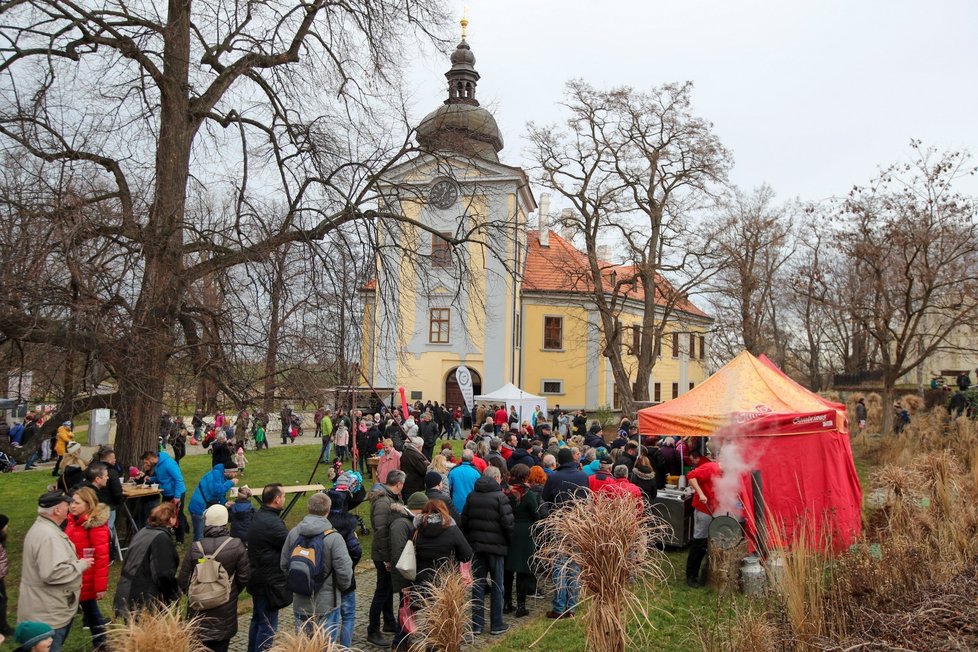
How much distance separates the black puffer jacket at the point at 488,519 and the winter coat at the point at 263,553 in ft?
6.51

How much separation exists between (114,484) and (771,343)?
42237 millimetres

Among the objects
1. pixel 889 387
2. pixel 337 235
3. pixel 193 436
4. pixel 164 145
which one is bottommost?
pixel 193 436

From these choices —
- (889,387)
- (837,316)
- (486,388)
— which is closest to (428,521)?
(889,387)

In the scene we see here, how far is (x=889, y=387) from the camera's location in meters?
20.2

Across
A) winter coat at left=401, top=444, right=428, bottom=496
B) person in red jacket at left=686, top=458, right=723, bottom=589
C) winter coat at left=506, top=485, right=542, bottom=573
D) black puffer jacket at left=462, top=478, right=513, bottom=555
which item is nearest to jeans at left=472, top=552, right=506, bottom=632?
black puffer jacket at left=462, top=478, right=513, bottom=555

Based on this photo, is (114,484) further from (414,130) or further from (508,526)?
(414,130)

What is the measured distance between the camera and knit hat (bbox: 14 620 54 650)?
13.1 feet

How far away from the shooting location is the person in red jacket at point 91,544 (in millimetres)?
6547

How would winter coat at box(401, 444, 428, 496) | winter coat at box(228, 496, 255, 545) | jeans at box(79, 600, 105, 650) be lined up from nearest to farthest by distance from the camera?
jeans at box(79, 600, 105, 650) < winter coat at box(228, 496, 255, 545) < winter coat at box(401, 444, 428, 496)

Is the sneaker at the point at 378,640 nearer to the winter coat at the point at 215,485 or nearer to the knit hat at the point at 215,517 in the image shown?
the knit hat at the point at 215,517

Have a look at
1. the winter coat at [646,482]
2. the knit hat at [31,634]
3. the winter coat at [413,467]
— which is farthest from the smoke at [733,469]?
the knit hat at [31,634]

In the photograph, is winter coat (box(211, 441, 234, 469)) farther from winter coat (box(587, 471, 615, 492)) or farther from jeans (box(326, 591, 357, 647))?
winter coat (box(587, 471, 615, 492))

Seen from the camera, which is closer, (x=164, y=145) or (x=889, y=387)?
(x=164, y=145)

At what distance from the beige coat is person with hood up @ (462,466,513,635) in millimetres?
3521
